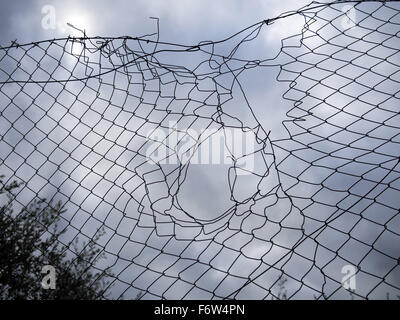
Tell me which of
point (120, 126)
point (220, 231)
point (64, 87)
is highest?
point (64, 87)

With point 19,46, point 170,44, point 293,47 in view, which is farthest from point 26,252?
point 293,47

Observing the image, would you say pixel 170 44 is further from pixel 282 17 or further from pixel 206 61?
pixel 282 17

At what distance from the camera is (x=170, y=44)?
2541 millimetres

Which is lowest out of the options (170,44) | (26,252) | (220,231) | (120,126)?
(26,252)

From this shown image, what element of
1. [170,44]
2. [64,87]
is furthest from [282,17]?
[64,87]
